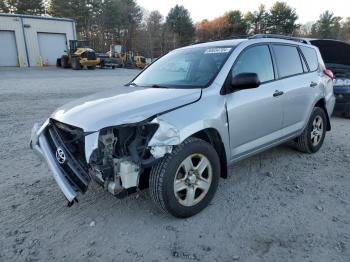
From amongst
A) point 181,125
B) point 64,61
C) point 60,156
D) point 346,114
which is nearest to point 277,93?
point 181,125

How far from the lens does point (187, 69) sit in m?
3.79

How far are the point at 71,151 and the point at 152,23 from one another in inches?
2255

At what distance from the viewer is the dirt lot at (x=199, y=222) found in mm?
2594

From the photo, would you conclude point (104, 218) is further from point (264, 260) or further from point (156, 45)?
point (156, 45)

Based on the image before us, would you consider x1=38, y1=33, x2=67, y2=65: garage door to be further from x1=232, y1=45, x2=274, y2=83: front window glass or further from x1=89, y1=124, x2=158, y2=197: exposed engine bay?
x1=89, y1=124, x2=158, y2=197: exposed engine bay

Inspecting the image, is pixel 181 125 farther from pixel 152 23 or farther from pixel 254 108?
pixel 152 23

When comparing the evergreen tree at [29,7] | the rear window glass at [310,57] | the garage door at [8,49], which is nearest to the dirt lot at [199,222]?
the rear window glass at [310,57]

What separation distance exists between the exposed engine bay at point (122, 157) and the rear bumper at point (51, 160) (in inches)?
10.4

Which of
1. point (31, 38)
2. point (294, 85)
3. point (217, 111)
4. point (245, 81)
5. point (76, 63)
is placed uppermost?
point (31, 38)

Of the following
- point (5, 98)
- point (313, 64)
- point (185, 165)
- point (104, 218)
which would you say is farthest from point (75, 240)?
point (5, 98)

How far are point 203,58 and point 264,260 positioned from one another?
2416 millimetres

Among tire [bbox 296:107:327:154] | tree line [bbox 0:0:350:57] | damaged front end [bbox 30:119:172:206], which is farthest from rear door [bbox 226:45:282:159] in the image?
tree line [bbox 0:0:350:57]

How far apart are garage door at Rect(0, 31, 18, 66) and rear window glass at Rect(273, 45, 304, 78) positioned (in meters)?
34.0

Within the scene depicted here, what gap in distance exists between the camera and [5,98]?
10.4 meters
